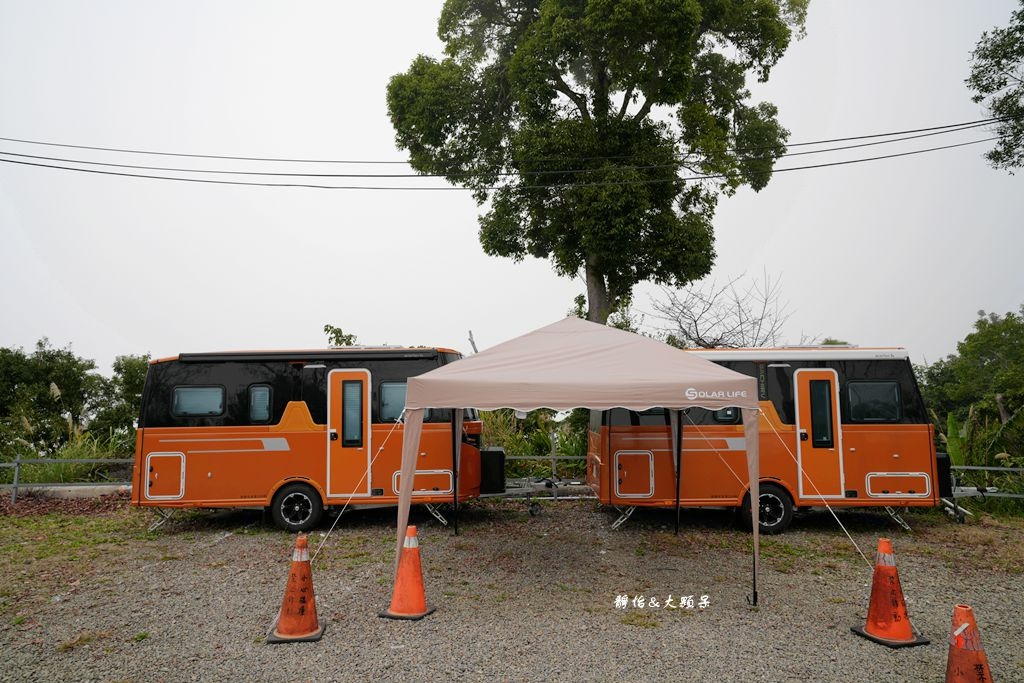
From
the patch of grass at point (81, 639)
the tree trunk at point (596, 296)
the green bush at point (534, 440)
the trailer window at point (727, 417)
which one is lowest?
the patch of grass at point (81, 639)

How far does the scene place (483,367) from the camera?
7277 mm

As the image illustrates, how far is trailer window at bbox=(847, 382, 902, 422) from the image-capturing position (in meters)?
9.82

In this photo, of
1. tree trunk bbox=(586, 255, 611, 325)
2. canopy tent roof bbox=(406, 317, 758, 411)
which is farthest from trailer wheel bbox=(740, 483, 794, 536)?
tree trunk bbox=(586, 255, 611, 325)

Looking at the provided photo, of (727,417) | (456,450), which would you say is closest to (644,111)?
(727,417)

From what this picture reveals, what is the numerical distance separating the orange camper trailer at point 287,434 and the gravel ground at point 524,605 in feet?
2.02

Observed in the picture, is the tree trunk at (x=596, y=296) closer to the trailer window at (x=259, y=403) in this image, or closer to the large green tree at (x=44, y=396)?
the trailer window at (x=259, y=403)

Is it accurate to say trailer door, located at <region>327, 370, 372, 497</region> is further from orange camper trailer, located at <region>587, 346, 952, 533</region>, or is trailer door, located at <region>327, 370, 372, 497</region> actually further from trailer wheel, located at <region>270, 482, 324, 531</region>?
orange camper trailer, located at <region>587, 346, 952, 533</region>

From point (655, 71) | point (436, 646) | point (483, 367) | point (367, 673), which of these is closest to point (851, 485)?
Result: point (483, 367)

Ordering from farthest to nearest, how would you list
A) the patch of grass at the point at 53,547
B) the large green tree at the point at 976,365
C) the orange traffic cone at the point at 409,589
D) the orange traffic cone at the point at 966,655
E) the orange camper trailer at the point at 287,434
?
the large green tree at the point at 976,365 < the orange camper trailer at the point at 287,434 < the patch of grass at the point at 53,547 < the orange traffic cone at the point at 409,589 < the orange traffic cone at the point at 966,655

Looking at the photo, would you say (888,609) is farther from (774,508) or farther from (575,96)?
(575,96)

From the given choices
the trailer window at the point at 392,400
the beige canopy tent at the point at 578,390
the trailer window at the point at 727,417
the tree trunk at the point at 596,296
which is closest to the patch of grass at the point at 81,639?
the beige canopy tent at the point at 578,390

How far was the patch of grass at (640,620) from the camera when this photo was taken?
6246 mm

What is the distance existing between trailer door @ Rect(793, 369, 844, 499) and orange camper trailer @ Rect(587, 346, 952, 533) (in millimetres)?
13

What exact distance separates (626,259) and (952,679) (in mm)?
12958
